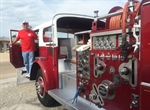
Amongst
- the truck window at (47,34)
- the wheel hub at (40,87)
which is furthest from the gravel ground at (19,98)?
the truck window at (47,34)

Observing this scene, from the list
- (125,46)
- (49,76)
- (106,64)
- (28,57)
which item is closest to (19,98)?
(28,57)

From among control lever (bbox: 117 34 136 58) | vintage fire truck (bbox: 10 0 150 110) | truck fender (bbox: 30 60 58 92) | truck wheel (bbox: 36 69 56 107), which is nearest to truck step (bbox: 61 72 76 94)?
vintage fire truck (bbox: 10 0 150 110)

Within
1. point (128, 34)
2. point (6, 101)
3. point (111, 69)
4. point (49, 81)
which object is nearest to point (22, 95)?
point (6, 101)

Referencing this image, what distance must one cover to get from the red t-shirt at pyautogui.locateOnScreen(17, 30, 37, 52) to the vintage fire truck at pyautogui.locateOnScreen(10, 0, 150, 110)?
105 centimetres

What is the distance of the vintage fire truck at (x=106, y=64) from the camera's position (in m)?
1.91

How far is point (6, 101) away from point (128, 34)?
3895 millimetres

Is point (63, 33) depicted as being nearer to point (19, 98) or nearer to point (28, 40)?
point (28, 40)

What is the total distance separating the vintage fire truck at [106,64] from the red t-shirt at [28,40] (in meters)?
1.05

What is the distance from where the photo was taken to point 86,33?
10.9 ft

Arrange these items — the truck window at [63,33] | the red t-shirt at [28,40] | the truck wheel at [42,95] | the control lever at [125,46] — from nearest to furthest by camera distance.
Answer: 1. the control lever at [125,46]
2. the truck wheel at [42,95]
3. the truck window at [63,33]
4. the red t-shirt at [28,40]

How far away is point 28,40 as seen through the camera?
5301 mm

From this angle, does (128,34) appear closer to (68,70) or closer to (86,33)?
(86,33)

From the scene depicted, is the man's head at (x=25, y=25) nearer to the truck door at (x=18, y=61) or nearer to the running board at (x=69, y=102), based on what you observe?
the truck door at (x=18, y=61)

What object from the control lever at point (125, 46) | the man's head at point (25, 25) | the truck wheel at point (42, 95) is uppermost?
the man's head at point (25, 25)
